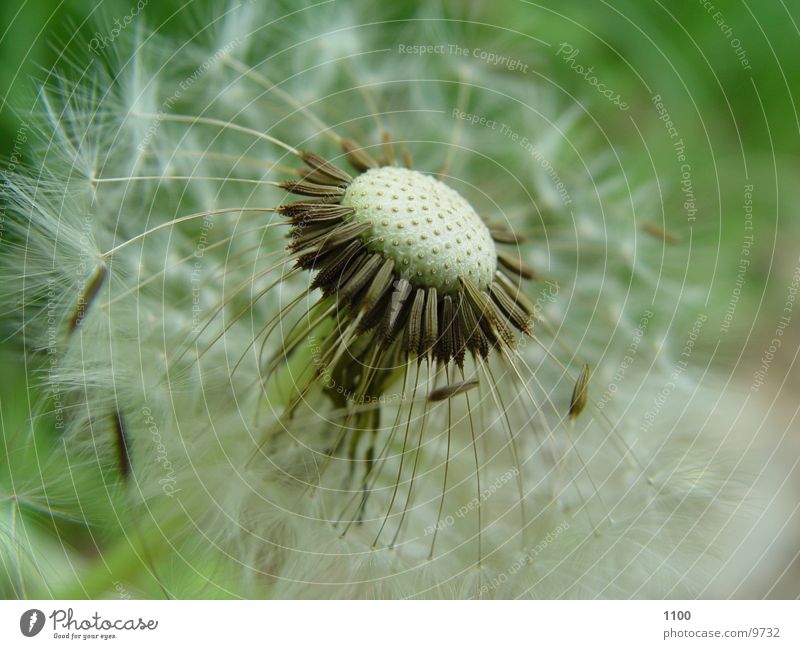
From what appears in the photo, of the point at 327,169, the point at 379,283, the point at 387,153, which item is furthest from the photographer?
the point at 387,153

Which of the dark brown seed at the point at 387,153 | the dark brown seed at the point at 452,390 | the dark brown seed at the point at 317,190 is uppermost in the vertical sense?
the dark brown seed at the point at 387,153

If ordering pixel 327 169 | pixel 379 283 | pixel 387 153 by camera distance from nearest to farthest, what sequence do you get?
pixel 379 283
pixel 327 169
pixel 387 153

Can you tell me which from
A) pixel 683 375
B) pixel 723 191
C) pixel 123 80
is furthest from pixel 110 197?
pixel 723 191
